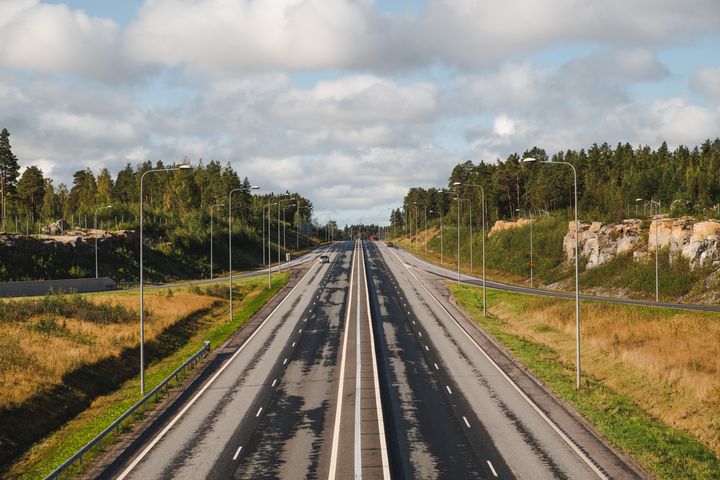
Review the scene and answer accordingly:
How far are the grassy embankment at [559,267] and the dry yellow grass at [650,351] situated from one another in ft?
57.6

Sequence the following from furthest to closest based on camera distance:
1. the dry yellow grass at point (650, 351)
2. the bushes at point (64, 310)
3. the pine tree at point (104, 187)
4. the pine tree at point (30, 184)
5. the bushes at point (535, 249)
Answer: the pine tree at point (104, 187) < the pine tree at point (30, 184) < the bushes at point (535, 249) < the bushes at point (64, 310) < the dry yellow grass at point (650, 351)

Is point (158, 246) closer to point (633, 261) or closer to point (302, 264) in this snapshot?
point (302, 264)

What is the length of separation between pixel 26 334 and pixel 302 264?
65.2 meters

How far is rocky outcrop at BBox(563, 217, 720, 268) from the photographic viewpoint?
6762 centimetres

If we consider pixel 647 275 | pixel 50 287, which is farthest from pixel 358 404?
pixel 647 275

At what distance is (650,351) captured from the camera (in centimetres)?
3966

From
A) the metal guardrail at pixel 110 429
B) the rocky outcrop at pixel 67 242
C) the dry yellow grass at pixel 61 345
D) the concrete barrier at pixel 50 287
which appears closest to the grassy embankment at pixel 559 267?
the dry yellow grass at pixel 61 345

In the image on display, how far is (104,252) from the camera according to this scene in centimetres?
9206

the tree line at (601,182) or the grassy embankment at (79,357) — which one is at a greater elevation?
the tree line at (601,182)

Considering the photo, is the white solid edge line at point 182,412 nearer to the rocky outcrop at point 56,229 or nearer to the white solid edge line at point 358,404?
the white solid edge line at point 358,404

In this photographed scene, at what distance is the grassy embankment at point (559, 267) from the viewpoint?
67188mm

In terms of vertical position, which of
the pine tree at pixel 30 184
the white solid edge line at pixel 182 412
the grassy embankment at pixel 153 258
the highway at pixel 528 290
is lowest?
the white solid edge line at pixel 182 412

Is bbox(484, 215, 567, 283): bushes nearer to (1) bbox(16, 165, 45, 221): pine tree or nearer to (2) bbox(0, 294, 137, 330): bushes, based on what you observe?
(2) bbox(0, 294, 137, 330): bushes

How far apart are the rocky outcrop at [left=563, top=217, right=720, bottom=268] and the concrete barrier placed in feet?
208
